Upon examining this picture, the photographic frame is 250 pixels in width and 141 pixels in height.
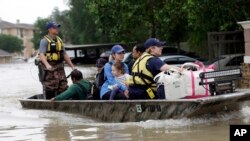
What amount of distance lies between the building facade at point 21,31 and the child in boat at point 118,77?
13285 cm

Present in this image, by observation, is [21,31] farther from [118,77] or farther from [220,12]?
[118,77]

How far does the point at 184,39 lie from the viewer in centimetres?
3756

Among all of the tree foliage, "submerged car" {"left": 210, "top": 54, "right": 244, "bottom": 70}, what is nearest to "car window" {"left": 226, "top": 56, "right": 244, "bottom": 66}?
"submerged car" {"left": 210, "top": 54, "right": 244, "bottom": 70}

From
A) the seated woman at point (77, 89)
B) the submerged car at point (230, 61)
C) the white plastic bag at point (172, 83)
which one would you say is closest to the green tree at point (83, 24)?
the submerged car at point (230, 61)

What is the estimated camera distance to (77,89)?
34.6 ft

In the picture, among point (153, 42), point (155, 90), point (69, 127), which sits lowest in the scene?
point (69, 127)

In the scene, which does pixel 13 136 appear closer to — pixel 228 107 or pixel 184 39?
pixel 228 107

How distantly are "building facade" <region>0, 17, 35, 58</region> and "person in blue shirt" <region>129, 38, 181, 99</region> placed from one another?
438 feet

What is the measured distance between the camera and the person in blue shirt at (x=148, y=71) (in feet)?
28.7

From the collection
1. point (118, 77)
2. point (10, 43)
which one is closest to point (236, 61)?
point (118, 77)

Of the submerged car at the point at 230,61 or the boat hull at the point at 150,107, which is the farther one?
the submerged car at the point at 230,61

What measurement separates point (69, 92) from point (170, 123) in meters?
2.68

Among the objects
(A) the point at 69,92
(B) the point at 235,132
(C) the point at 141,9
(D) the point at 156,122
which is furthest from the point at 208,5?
(B) the point at 235,132

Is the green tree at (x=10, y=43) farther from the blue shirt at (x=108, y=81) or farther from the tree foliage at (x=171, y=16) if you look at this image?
the blue shirt at (x=108, y=81)
